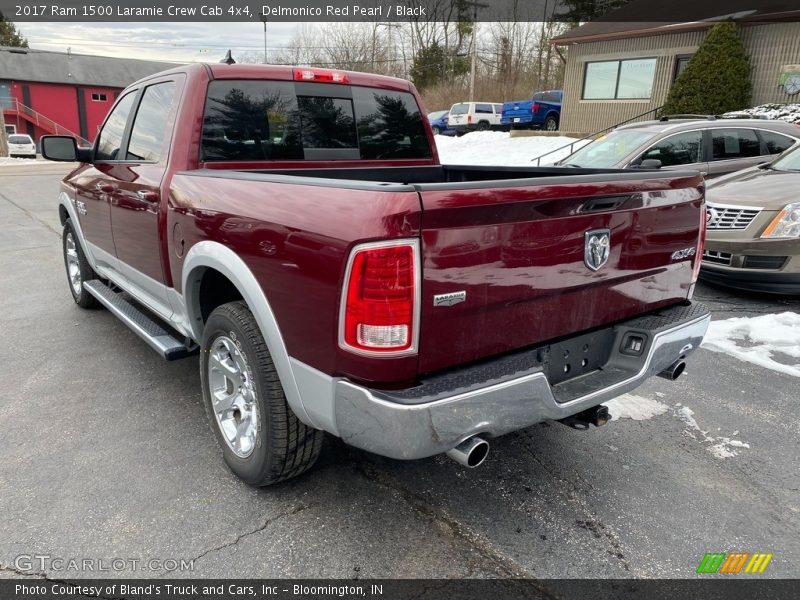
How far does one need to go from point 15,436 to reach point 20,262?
545 centimetres

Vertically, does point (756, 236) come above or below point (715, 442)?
above

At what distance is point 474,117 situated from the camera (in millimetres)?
32125

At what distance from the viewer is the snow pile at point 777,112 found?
1543 centimetres

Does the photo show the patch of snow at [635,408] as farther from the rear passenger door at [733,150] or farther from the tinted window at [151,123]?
the rear passenger door at [733,150]

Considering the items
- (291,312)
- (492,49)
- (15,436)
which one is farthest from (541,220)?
(492,49)

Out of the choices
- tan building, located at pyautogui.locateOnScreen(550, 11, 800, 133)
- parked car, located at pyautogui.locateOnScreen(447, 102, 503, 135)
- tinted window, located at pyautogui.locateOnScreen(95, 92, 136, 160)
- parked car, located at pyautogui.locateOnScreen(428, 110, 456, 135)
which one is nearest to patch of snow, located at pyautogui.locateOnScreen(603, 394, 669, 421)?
tinted window, located at pyautogui.locateOnScreen(95, 92, 136, 160)

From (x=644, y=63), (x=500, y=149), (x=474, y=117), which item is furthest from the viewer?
(x=474, y=117)

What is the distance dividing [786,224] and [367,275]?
532cm

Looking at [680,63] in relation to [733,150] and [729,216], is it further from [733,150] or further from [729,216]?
[729,216]

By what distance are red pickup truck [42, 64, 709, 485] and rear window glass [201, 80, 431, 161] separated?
12mm

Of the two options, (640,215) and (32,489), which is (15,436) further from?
(640,215)

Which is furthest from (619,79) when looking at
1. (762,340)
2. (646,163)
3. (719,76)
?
(762,340)

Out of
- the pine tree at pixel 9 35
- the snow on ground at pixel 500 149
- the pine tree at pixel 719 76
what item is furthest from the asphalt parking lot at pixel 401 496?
the pine tree at pixel 9 35

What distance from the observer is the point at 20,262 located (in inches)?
311
